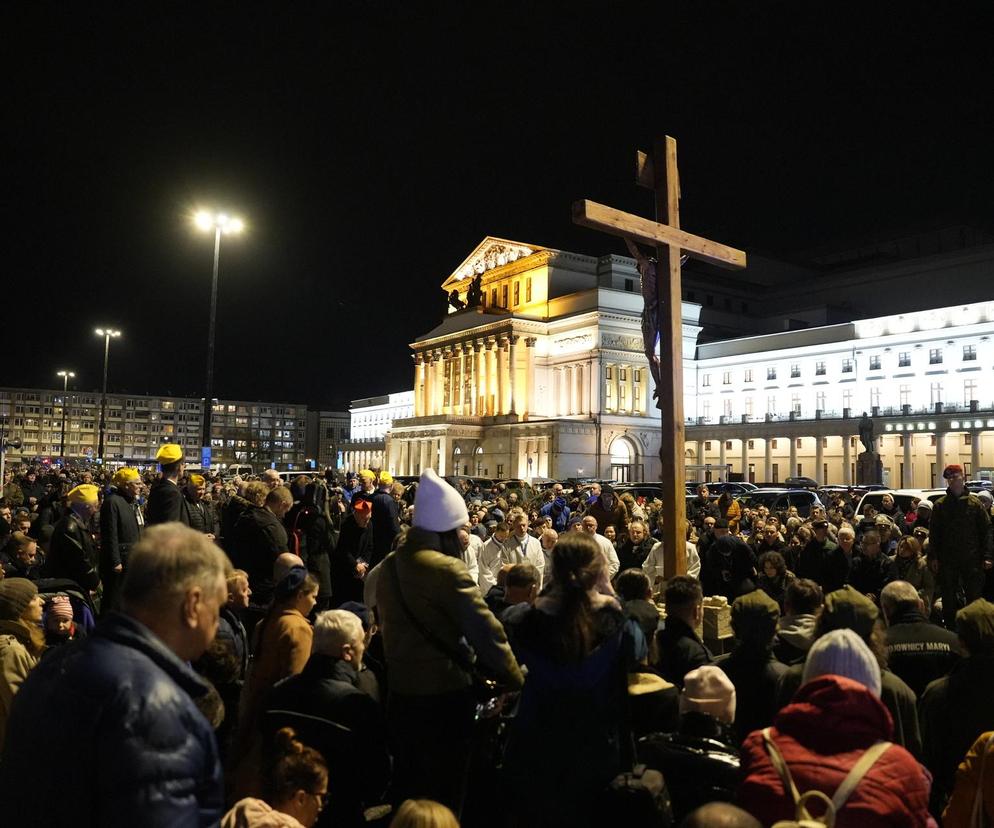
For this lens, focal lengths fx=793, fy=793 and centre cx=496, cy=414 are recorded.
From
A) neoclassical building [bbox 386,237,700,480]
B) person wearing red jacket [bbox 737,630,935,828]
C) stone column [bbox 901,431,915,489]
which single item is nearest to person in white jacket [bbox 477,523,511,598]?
person wearing red jacket [bbox 737,630,935,828]

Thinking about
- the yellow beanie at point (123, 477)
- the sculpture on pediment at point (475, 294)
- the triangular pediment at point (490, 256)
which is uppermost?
the triangular pediment at point (490, 256)

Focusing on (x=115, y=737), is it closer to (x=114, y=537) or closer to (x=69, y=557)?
(x=69, y=557)

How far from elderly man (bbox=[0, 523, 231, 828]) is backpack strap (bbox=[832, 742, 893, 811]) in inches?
74.4

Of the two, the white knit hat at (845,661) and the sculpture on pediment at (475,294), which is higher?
the sculpture on pediment at (475,294)

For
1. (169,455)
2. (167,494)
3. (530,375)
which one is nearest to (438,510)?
(167,494)

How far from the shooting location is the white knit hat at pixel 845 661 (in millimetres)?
3029

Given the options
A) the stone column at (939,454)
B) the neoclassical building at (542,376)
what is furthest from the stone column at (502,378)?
the stone column at (939,454)

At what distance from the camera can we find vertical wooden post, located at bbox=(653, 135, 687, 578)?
311 inches

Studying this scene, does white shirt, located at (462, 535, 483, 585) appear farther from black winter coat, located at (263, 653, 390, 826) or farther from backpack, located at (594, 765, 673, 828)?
backpack, located at (594, 765, 673, 828)

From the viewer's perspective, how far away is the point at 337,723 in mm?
3896

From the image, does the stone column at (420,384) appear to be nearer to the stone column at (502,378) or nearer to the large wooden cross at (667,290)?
the stone column at (502,378)

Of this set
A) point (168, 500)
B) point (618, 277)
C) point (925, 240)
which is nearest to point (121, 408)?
point (618, 277)

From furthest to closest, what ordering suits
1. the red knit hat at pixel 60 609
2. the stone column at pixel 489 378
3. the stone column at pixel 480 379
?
the stone column at pixel 480 379 < the stone column at pixel 489 378 < the red knit hat at pixel 60 609

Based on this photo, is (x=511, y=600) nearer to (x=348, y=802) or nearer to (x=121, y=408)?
(x=348, y=802)
